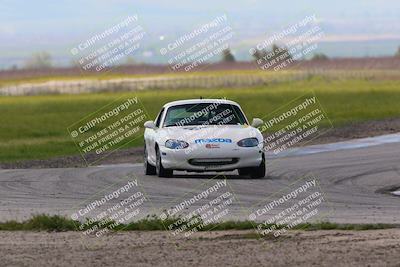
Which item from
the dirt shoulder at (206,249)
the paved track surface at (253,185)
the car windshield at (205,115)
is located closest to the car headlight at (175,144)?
the paved track surface at (253,185)

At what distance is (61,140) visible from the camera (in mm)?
42156

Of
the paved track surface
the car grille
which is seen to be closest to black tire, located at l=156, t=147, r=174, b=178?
the paved track surface

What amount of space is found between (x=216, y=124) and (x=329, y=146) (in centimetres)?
932

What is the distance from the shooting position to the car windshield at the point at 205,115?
23.1 metres

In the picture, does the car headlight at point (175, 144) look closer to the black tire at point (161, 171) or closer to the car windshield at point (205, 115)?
the black tire at point (161, 171)

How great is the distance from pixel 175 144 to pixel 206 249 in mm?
9568

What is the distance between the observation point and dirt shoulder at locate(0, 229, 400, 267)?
12008mm

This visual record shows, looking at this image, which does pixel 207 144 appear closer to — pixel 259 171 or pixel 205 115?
pixel 205 115

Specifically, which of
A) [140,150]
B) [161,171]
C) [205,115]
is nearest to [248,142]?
[205,115]

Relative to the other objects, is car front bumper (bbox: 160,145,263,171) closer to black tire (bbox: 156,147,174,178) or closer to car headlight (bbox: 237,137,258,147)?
car headlight (bbox: 237,137,258,147)

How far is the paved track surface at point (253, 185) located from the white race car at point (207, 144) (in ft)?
0.83

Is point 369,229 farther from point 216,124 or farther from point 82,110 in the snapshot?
point 82,110

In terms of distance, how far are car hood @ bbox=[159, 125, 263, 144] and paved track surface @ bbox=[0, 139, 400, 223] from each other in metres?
0.70

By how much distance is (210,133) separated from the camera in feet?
73.5
